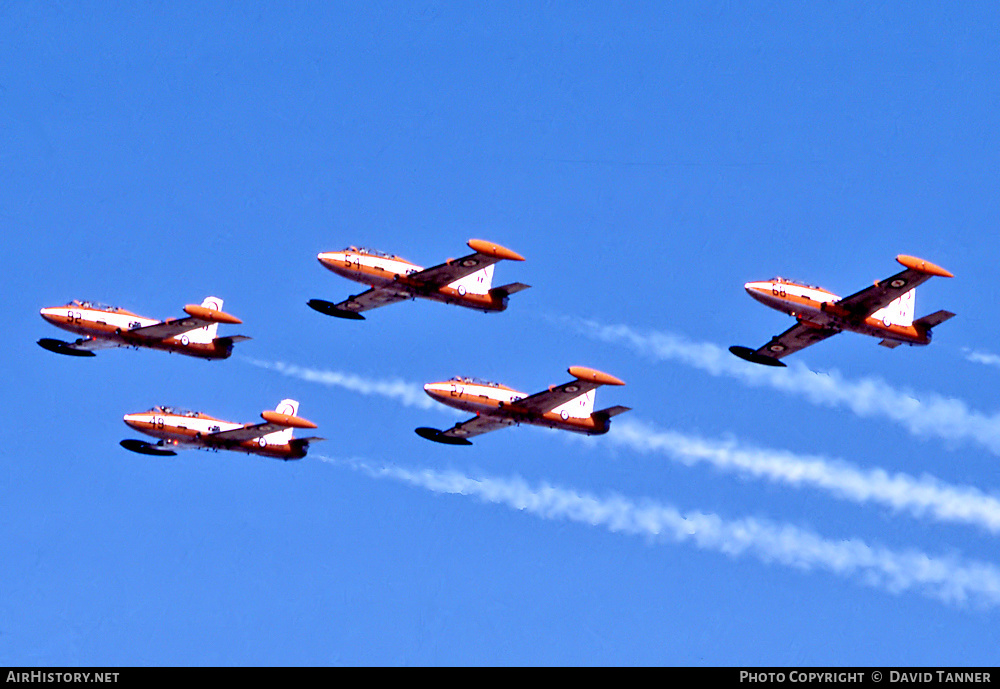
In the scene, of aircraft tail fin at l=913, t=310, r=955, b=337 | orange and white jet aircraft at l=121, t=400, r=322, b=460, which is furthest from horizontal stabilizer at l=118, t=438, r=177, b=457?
aircraft tail fin at l=913, t=310, r=955, b=337

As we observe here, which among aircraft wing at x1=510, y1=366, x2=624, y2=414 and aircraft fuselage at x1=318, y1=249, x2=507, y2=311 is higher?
aircraft fuselage at x1=318, y1=249, x2=507, y2=311

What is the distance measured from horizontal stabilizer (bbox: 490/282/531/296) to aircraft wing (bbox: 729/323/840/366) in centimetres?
1397

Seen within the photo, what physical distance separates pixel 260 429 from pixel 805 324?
34739mm

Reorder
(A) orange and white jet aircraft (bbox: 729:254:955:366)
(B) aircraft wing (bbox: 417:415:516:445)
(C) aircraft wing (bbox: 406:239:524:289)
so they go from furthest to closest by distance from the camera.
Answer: (B) aircraft wing (bbox: 417:415:516:445), (C) aircraft wing (bbox: 406:239:524:289), (A) orange and white jet aircraft (bbox: 729:254:955:366)

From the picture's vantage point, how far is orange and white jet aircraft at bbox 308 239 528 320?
332 feet

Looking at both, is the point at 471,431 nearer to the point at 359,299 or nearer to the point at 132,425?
the point at 359,299

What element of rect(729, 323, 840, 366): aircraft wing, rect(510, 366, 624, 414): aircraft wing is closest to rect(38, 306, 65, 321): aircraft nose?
rect(510, 366, 624, 414): aircraft wing

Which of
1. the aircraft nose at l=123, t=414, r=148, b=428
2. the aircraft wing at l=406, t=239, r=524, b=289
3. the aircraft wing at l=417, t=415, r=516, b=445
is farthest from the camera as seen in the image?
the aircraft nose at l=123, t=414, r=148, b=428

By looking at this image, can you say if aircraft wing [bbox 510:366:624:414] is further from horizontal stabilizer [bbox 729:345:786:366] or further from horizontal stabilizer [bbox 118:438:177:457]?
horizontal stabilizer [bbox 118:438:177:457]

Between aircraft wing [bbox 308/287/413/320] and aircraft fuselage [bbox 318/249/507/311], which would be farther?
aircraft wing [bbox 308/287/413/320]

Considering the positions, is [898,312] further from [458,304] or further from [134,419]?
[134,419]

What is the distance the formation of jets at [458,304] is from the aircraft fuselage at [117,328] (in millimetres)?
63

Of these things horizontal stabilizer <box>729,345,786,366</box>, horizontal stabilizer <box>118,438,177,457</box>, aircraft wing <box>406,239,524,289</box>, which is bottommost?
horizontal stabilizer <box>118,438,177,457</box>
